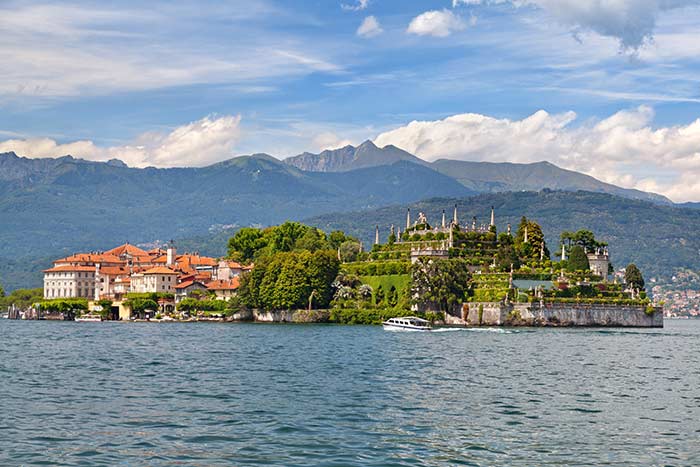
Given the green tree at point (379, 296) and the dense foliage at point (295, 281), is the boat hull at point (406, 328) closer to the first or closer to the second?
the green tree at point (379, 296)

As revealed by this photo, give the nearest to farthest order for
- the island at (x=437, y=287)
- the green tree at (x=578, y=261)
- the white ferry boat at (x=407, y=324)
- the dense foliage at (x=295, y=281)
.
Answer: the white ferry boat at (x=407, y=324) < the island at (x=437, y=287) < the dense foliage at (x=295, y=281) < the green tree at (x=578, y=261)

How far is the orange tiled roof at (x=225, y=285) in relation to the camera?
567 ft

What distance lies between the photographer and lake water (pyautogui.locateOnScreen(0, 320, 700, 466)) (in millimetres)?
35344

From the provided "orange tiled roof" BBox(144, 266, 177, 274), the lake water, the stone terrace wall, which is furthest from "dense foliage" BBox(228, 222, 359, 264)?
the lake water

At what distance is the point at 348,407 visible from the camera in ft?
151

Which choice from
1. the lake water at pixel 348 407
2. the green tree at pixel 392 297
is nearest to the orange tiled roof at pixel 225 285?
the green tree at pixel 392 297

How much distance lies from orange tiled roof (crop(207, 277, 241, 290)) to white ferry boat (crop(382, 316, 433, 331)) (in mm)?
54273

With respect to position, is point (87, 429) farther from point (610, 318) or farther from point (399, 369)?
point (610, 318)

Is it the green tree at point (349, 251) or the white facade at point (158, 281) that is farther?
the white facade at point (158, 281)

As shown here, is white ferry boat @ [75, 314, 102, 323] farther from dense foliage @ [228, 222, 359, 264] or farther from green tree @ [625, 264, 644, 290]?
green tree @ [625, 264, 644, 290]

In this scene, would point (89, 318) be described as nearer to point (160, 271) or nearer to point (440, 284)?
point (160, 271)

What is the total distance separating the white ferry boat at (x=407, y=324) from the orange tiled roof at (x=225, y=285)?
54273 millimetres

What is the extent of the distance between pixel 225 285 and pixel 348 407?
13115cm

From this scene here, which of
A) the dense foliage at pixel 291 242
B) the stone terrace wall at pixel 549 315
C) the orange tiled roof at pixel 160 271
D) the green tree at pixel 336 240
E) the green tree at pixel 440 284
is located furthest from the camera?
the orange tiled roof at pixel 160 271
